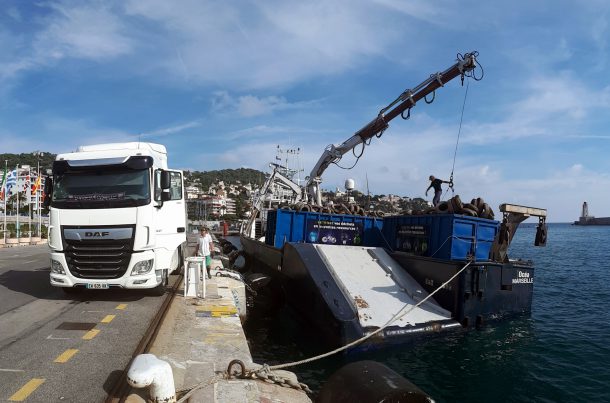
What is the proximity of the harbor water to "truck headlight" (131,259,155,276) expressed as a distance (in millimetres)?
3250

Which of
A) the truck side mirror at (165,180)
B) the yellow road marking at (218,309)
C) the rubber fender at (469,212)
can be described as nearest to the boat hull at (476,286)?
the rubber fender at (469,212)

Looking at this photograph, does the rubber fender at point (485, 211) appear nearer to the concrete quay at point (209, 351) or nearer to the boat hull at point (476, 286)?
the boat hull at point (476, 286)

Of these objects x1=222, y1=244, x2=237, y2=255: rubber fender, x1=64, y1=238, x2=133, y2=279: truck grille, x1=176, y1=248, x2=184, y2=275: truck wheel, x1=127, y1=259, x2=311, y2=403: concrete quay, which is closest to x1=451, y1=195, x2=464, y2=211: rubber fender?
x1=127, y1=259, x2=311, y2=403: concrete quay

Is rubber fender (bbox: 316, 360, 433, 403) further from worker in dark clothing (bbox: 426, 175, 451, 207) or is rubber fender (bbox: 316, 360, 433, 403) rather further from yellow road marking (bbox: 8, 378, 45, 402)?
worker in dark clothing (bbox: 426, 175, 451, 207)

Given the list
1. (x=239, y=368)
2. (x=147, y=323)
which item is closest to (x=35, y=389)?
(x=239, y=368)

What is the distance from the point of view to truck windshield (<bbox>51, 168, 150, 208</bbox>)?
8773mm

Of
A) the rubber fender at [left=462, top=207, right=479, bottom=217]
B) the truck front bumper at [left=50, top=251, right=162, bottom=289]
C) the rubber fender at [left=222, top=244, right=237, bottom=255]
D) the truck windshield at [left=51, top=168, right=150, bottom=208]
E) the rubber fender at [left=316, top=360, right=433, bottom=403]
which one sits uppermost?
the truck windshield at [left=51, top=168, right=150, bottom=208]

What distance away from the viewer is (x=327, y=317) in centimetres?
994

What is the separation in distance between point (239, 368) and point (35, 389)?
2351 mm

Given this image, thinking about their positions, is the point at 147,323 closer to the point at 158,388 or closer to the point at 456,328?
the point at 158,388

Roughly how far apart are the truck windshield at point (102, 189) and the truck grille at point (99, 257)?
79 cm

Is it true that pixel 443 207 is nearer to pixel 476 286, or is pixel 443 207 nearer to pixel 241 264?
pixel 476 286

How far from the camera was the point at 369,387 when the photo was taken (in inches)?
155

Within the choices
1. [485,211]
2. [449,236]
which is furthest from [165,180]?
[485,211]
